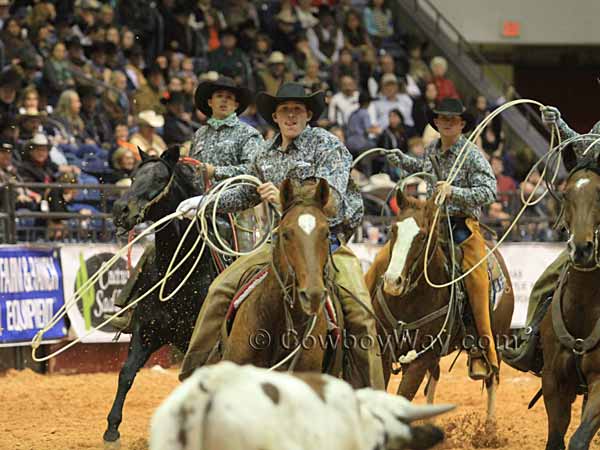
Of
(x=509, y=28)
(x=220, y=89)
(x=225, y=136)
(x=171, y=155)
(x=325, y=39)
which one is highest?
(x=509, y=28)

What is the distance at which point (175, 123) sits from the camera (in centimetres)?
1530

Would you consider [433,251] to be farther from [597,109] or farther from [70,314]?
[597,109]

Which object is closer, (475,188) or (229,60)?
(475,188)

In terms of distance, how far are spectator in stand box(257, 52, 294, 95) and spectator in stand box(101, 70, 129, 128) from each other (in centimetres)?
303

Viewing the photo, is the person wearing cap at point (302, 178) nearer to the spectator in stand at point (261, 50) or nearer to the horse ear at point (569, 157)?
the horse ear at point (569, 157)

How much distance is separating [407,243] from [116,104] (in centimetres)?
834

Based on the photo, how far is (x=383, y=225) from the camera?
1384 centimetres

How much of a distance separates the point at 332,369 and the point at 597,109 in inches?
776

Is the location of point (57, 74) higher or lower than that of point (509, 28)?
lower

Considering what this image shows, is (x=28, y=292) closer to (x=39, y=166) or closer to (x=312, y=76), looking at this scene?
(x=39, y=166)

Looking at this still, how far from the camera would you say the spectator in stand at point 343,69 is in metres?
18.8

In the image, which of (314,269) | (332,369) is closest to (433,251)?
(332,369)

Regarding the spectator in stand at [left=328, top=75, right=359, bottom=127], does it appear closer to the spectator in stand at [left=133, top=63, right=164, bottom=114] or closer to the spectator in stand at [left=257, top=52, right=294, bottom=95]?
the spectator in stand at [left=257, top=52, right=294, bottom=95]

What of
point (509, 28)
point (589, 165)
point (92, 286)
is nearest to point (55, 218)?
point (92, 286)
